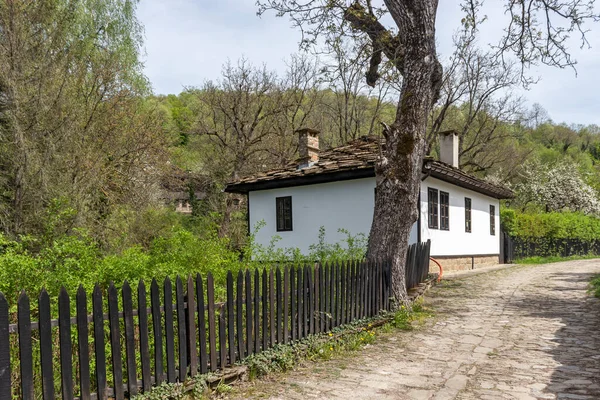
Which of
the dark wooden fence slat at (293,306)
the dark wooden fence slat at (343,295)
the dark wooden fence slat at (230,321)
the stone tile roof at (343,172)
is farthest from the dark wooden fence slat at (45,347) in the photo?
the stone tile roof at (343,172)

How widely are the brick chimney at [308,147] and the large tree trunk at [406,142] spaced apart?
9.20 metres

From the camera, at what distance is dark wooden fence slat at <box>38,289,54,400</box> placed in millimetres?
3426

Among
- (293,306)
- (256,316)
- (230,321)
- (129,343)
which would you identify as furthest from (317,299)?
(129,343)

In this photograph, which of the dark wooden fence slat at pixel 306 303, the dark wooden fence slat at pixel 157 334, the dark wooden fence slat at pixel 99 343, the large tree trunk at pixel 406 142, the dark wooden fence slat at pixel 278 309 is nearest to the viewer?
the dark wooden fence slat at pixel 99 343

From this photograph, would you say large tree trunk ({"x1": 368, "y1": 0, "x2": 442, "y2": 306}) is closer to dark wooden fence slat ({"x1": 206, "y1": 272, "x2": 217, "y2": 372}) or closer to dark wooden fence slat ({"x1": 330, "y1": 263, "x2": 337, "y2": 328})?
dark wooden fence slat ({"x1": 330, "y1": 263, "x2": 337, "y2": 328})

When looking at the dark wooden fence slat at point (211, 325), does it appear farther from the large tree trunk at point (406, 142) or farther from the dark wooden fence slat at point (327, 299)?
the large tree trunk at point (406, 142)

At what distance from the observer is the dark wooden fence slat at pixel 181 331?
455 cm

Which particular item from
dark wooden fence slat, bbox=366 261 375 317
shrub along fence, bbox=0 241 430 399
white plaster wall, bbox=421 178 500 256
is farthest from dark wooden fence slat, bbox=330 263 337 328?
white plaster wall, bbox=421 178 500 256

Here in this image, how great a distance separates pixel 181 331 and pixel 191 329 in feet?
0.43

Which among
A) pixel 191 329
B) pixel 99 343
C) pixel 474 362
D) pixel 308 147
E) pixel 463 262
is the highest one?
pixel 308 147

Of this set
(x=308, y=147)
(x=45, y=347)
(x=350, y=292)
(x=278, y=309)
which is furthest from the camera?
(x=308, y=147)

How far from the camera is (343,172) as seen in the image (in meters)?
16.0

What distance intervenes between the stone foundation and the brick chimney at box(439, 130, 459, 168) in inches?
153

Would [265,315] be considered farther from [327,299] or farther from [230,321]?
[327,299]
